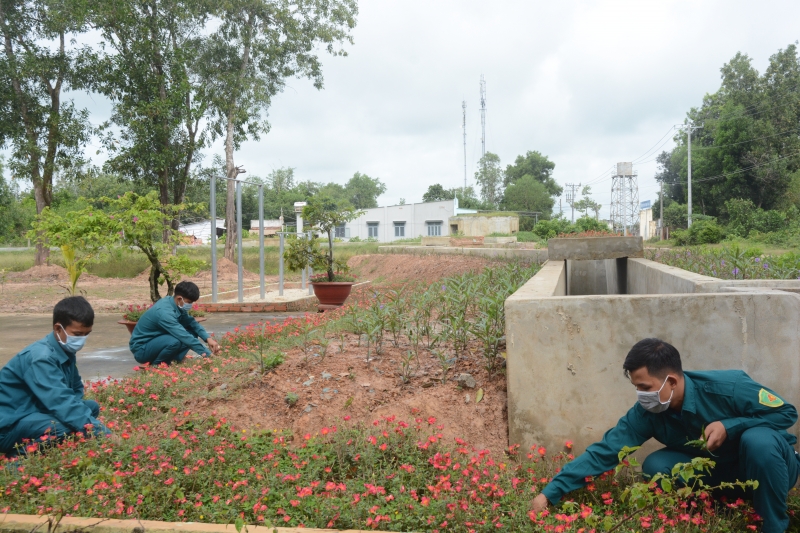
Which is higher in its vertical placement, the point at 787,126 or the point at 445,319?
the point at 787,126

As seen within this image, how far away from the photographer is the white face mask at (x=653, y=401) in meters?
2.88

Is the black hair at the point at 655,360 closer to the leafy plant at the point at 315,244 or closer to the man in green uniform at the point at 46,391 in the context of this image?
the man in green uniform at the point at 46,391

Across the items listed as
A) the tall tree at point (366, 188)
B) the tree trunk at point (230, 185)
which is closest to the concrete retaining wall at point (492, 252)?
the tree trunk at point (230, 185)

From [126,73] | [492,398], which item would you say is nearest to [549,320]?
[492,398]

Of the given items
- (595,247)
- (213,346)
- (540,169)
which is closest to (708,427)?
(213,346)

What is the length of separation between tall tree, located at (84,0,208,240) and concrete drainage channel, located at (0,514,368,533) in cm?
1988

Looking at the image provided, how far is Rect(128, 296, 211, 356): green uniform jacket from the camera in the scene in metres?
5.84

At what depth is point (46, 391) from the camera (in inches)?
142

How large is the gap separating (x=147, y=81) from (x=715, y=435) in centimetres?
2216

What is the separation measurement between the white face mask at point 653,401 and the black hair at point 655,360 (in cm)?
6

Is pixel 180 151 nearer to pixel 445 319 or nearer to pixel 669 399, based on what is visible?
pixel 445 319

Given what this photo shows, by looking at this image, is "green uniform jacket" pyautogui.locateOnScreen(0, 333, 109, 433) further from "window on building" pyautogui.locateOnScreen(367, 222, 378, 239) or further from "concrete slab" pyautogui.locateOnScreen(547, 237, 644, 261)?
"window on building" pyautogui.locateOnScreen(367, 222, 378, 239)

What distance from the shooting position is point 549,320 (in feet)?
12.2

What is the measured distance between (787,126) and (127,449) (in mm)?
44241
